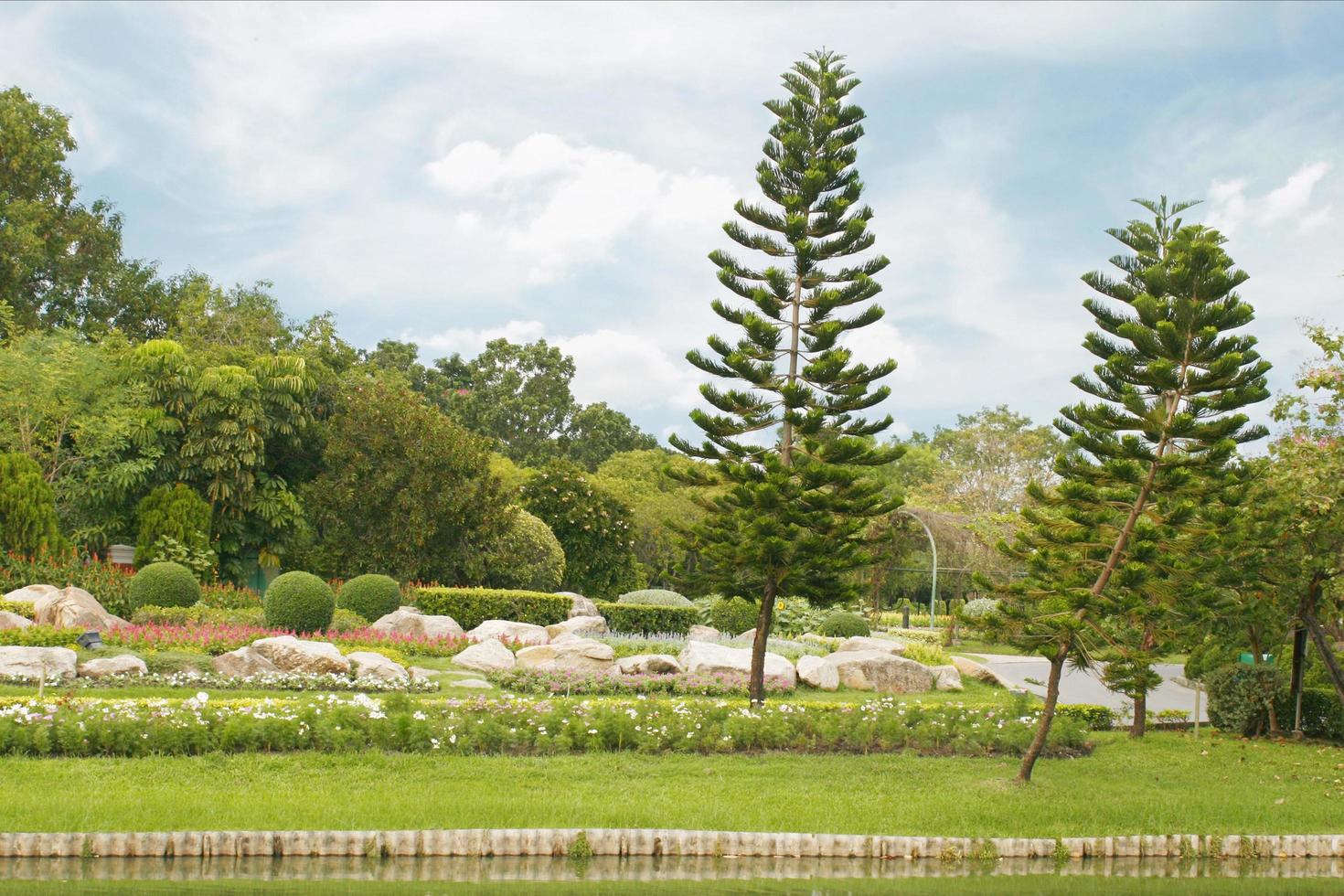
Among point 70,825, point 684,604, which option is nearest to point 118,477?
point 684,604

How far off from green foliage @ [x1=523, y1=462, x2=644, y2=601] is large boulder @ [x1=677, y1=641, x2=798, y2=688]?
40.7 feet

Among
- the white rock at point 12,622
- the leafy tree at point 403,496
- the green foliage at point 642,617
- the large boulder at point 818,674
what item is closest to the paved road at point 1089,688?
the large boulder at point 818,674

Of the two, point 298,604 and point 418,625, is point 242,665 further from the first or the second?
point 418,625

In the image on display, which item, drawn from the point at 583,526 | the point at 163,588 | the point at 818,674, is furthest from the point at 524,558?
the point at 818,674

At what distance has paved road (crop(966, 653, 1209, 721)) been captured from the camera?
1719 cm

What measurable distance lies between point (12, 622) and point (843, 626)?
552 inches

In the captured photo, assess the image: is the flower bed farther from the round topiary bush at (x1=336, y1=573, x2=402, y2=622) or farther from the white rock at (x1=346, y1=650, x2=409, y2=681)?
the round topiary bush at (x1=336, y1=573, x2=402, y2=622)

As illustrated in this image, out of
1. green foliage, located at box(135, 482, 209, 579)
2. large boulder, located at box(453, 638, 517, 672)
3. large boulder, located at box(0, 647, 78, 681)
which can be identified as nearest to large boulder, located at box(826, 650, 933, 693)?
large boulder, located at box(453, 638, 517, 672)

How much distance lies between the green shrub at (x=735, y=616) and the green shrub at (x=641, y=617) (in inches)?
39.2

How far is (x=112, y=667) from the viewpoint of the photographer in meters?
12.5

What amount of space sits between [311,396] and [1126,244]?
64.5ft

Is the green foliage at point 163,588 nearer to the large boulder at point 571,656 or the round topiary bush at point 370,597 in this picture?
the round topiary bush at point 370,597

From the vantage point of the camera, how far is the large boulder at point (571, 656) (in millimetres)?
15195

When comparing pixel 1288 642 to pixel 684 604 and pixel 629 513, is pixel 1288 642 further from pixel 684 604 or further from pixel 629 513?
pixel 629 513
